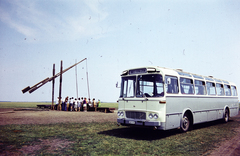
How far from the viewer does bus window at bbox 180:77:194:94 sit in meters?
10.6

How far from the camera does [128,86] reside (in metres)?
10.2

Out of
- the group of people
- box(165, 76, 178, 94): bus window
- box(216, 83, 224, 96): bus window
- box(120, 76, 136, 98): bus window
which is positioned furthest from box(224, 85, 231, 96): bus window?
the group of people

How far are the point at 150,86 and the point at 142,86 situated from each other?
462mm

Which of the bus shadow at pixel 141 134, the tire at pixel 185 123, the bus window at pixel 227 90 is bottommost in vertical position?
the bus shadow at pixel 141 134

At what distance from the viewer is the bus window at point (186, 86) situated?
10.6 meters

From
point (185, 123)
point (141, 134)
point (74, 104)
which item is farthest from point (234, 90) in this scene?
point (74, 104)

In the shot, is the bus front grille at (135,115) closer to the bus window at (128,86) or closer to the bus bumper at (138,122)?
the bus bumper at (138,122)

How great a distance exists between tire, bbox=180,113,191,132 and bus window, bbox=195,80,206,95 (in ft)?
5.97

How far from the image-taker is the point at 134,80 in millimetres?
10047

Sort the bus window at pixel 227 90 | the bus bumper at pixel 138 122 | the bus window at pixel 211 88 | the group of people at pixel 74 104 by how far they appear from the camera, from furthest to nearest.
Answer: the group of people at pixel 74 104 < the bus window at pixel 227 90 < the bus window at pixel 211 88 < the bus bumper at pixel 138 122

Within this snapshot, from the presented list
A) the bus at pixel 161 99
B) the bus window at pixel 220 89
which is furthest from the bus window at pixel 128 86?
the bus window at pixel 220 89

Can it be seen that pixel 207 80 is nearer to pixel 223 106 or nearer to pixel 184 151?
pixel 223 106

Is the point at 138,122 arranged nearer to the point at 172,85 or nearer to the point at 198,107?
the point at 172,85

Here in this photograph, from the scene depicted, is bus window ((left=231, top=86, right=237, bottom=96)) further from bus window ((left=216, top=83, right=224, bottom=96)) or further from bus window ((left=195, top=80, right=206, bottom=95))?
bus window ((left=195, top=80, right=206, bottom=95))
